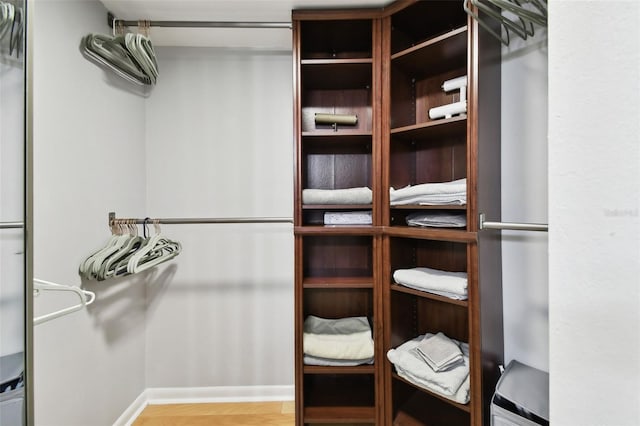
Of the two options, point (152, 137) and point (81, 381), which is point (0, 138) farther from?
point (152, 137)

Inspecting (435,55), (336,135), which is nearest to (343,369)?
(336,135)

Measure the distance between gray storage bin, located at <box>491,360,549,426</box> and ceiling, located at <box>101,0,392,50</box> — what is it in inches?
68.9

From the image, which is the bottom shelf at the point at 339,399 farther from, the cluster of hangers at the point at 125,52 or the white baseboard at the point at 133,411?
the cluster of hangers at the point at 125,52

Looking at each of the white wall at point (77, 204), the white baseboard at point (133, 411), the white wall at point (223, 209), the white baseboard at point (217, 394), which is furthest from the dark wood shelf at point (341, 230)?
the white baseboard at point (133, 411)

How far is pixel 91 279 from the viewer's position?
1.31m

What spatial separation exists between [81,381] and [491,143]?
2.16 m

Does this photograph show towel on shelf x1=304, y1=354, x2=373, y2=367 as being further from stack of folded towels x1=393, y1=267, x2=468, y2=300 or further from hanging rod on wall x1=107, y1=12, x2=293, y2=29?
hanging rod on wall x1=107, y1=12, x2=293, y2=29

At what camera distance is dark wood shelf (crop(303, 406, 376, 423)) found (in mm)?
1396

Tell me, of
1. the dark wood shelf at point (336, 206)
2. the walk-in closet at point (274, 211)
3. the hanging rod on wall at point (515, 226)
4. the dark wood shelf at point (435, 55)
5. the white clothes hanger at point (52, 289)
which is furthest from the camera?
the dark wood shelf at point (336, 206)

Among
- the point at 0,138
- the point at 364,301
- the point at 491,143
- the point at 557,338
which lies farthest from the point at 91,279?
the point at 491,143

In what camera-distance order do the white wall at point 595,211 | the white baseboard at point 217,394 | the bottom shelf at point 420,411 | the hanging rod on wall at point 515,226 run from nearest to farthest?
1. the white wall at point 595,211
2. the hanging rod on wall at point 515,226
3. the bottom shelf at point 420,411
4. the white baseboard at point 217,394

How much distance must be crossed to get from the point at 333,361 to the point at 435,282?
25.8 inches

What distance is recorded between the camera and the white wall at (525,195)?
121 cm

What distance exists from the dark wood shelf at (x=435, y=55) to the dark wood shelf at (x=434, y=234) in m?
0.82
